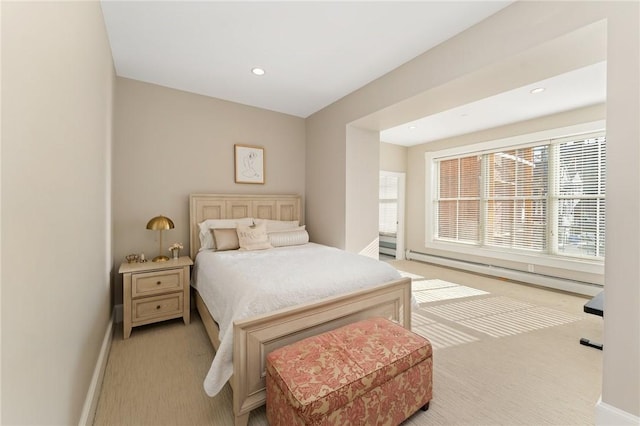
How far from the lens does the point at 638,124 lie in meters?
1.38

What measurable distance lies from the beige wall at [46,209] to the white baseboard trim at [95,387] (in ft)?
0.24

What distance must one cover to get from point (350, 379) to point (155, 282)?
225 cm

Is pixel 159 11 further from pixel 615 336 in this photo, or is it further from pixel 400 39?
pixel 615 336

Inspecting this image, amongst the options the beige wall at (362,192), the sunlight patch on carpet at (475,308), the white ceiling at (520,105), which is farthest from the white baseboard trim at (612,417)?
the white ceiling at (520,105)

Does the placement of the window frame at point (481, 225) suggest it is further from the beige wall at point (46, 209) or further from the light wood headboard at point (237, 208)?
the beige wall at point (46, 209)

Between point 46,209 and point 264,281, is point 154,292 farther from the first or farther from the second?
point 46,209

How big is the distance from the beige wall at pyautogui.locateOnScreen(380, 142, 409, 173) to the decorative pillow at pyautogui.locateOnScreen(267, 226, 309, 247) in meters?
2.97

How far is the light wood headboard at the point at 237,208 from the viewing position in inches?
130

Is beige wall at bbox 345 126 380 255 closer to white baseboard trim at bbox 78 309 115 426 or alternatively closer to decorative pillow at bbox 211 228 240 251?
decorative pillow at bbox 211 228 240 251

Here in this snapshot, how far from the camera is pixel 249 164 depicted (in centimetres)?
378

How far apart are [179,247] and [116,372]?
130cm

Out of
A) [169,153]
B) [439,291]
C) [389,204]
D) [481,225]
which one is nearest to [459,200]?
[481,225]

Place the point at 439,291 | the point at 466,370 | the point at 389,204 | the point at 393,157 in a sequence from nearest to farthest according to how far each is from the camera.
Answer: the point at 466,370
the point at 439,291
the point at 393,157
the point at 389,204

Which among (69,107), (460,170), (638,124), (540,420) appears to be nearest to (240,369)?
(69,107)
